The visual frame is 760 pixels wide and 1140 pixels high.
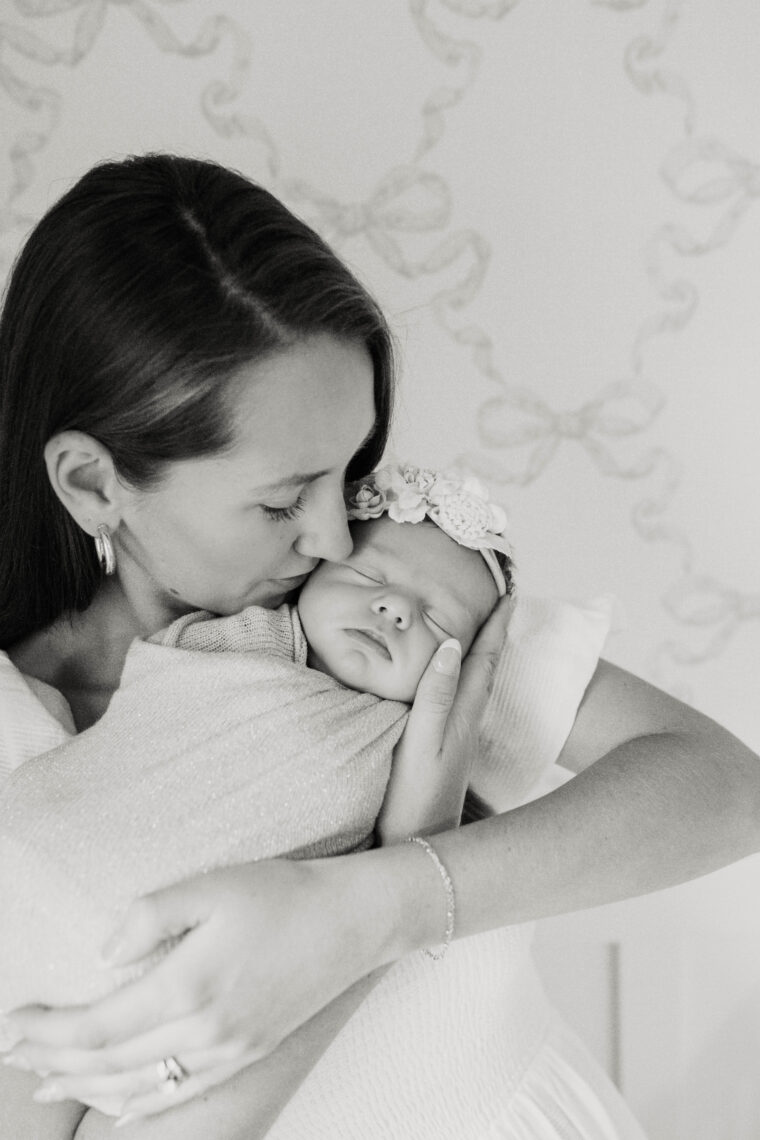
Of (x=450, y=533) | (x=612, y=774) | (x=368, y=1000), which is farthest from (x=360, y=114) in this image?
(x=368, y=1000)

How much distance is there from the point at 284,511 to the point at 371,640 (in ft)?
0.59

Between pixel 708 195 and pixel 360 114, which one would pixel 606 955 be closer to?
pixel 708 195

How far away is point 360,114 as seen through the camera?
2.02 meters

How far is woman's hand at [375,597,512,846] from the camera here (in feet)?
3.92

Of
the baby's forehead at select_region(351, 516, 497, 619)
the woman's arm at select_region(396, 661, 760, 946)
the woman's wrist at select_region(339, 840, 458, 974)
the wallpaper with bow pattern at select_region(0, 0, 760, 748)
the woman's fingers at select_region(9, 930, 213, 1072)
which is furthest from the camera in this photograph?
the wallpaper with bow pattern at select_region(0, 0, 760, 748)

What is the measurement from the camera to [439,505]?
4.70 feet

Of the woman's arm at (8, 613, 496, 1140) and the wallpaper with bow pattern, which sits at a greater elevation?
the wallpaper with bow pattern

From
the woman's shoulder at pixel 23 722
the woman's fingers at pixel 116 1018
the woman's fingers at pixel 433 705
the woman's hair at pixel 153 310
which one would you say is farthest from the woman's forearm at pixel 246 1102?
the woman's hair at pixel 153 310

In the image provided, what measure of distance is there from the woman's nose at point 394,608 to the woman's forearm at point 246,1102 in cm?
41

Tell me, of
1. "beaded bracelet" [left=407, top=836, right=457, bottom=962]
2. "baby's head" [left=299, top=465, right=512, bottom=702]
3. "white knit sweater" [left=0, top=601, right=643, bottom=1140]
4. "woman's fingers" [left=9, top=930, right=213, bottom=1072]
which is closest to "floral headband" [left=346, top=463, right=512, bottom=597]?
"baby's head" [left=299, top=465, right=512, bottom=702]

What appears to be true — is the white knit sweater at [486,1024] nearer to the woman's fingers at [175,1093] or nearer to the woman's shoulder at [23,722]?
the woman's shoulder at [23,722]

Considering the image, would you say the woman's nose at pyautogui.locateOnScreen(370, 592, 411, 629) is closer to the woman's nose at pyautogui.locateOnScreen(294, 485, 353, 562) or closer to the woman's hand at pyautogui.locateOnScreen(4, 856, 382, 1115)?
the woman's nose at pyautogui.locateOnScreen(294, 485, 353, 562)

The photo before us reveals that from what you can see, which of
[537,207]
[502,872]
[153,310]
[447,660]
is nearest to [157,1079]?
[502,872]

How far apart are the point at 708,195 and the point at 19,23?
1207 millimetres
